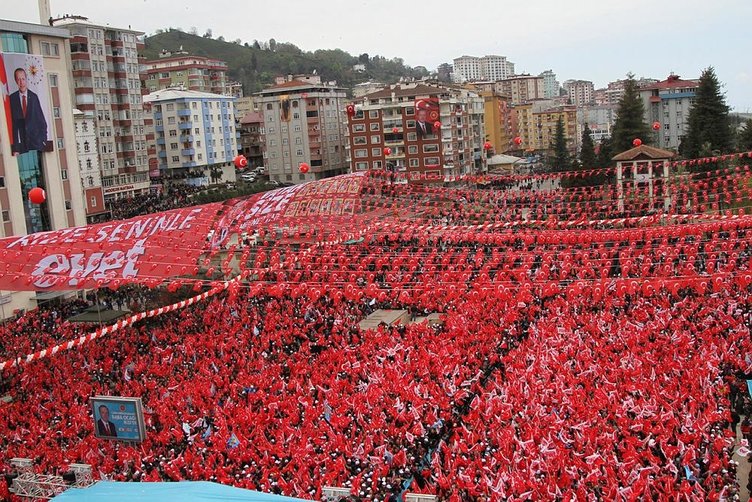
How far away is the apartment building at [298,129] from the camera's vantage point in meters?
49.4

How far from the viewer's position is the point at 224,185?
4578cm

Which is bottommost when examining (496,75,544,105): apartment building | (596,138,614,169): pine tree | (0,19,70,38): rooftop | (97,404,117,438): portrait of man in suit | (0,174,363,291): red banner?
(97,404,117,438): portrait of man in suit

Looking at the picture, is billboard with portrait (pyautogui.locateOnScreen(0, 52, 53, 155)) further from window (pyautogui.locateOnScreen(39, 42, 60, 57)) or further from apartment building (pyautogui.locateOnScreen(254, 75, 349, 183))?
apartment building (pyautogui.locateOnScreen(254, 75, 349, 183))

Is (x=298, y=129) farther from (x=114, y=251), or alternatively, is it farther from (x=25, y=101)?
(x=114, y=251)

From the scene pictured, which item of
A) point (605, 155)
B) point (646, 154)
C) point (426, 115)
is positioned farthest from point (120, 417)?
point (426, 115)

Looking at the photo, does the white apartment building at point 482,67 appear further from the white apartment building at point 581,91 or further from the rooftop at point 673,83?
the rooftop at point 673,83

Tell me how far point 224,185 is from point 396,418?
37202 millimetres

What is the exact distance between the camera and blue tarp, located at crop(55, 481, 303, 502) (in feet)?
25.1

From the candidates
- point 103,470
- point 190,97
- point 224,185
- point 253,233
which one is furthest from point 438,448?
point 190,97

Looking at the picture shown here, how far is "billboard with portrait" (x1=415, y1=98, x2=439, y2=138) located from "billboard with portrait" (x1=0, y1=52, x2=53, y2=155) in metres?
22.9

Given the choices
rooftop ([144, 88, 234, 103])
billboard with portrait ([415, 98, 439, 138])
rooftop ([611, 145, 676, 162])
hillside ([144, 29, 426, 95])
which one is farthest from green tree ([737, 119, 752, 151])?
hillside ([144, 29, 426, 95])

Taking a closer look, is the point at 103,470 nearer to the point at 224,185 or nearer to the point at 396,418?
the point at 396,418

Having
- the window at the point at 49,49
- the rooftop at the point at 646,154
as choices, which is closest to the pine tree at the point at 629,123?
the rooftop at the point at 646,154

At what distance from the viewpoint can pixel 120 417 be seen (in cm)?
1048
